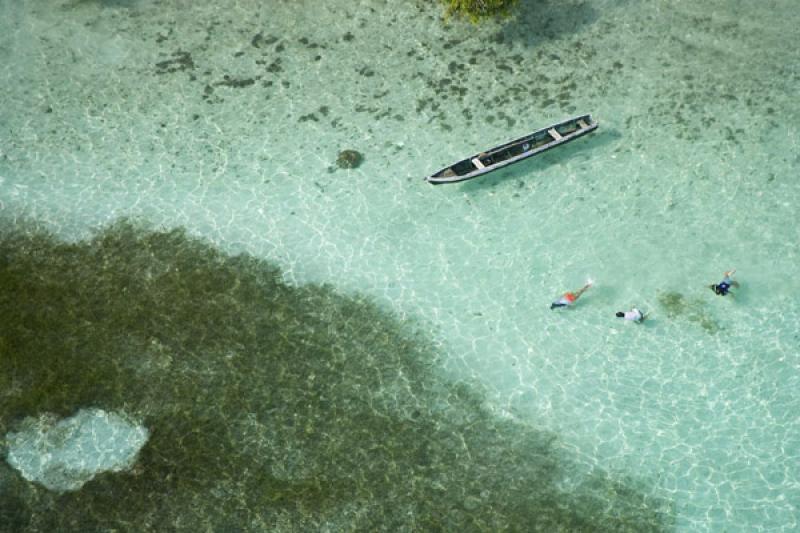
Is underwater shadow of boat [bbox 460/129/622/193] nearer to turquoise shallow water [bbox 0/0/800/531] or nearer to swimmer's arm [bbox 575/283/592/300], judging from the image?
turquoise shallow water [bbox 0/0/800/531]

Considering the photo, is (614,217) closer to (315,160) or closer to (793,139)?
(793,139)

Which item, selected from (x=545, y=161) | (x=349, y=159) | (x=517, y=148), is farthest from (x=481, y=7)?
(x=349, y=159)

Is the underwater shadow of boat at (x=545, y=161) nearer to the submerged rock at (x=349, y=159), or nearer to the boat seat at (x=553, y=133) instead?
the boat seat at (x=553, y=133)

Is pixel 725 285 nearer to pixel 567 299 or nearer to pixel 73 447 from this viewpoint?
pixel 567 299

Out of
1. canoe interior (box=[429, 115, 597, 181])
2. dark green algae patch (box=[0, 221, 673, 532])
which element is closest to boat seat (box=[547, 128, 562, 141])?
canoe interior (box=[429, 115, 597, 181])

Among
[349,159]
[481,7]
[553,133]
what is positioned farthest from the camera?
[481,7]

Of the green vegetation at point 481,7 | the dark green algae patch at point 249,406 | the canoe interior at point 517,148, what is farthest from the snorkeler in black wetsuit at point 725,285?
the green vegetation at point 481,7
